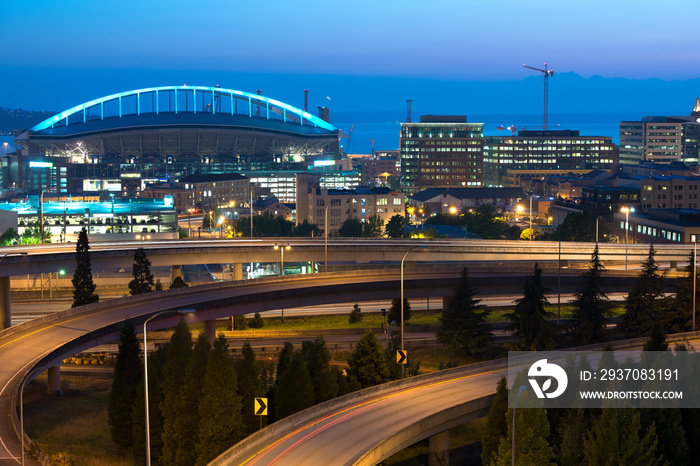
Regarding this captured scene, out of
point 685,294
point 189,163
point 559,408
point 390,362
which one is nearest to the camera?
point 559,408

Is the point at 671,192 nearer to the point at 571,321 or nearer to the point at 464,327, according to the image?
the point at 571,321

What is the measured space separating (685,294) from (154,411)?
33085mm

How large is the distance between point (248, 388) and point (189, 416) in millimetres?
2829

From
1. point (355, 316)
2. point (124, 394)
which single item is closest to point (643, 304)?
point (355, 316)

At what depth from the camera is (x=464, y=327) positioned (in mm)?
55281

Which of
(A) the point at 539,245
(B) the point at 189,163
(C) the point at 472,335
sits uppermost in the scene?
(B) the point at 189,163

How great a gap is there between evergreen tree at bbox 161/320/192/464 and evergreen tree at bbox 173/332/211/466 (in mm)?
187

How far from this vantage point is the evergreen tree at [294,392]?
34350 millimetres

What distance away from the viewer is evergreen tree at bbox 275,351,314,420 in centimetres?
3435

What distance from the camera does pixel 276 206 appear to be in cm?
13412

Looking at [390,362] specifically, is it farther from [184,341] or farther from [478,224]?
[478,224]

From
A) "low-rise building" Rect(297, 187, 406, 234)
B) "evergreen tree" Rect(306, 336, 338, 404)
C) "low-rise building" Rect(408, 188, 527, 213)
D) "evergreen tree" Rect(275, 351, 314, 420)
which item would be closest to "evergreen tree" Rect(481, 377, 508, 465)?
"evergreen tree" Rect(275, 351, 314, 420)

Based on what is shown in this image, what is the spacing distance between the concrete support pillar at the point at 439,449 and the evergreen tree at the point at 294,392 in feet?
16.8

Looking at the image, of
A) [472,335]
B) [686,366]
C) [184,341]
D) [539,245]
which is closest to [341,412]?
[184,341]
